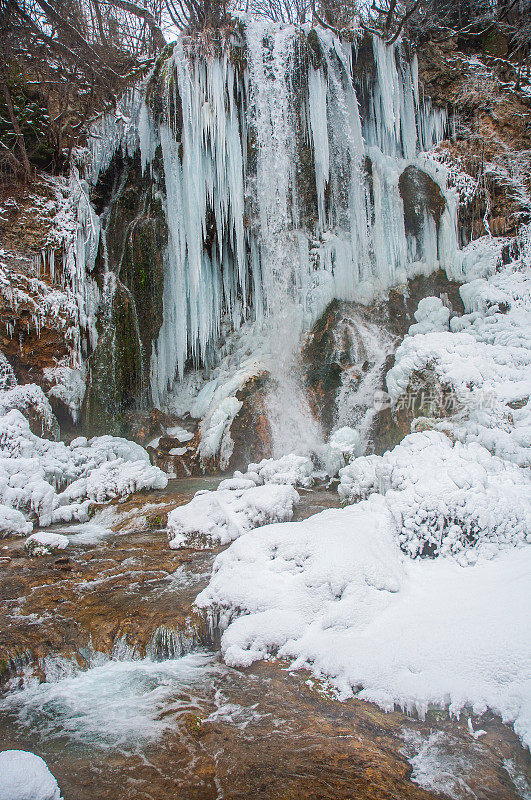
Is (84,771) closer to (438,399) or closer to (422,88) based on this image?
(438,399)

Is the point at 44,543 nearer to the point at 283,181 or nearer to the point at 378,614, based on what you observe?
the point at 378,614

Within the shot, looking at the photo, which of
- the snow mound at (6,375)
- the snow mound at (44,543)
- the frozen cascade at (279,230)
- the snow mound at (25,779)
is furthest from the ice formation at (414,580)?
the snow mound at (6,375)

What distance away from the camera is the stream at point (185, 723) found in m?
2.09

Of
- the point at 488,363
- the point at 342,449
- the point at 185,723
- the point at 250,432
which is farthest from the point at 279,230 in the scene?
the point at 185,723

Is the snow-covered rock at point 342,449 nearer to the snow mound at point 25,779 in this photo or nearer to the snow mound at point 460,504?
the snow mound at point 460,504

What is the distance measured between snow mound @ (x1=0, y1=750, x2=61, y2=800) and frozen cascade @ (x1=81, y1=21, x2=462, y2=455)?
22.4 feet

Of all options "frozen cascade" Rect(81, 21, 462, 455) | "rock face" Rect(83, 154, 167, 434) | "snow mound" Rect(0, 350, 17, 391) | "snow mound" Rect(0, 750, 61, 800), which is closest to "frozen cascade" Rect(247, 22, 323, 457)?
"frozen cascade" Rect(81, 21, 462, 455)

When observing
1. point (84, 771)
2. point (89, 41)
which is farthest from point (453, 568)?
point (89, 41)

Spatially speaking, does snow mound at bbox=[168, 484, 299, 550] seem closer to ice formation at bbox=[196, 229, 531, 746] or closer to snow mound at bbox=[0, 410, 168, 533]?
ice formation at bbox=[196, 229, 531, 746]

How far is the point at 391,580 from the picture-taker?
3498 millimetres

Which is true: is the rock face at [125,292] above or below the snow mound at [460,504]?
above

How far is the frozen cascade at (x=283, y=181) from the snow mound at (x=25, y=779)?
6816 millimetres

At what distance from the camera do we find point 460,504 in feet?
13.5

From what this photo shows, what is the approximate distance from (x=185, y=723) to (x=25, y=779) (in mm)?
840
